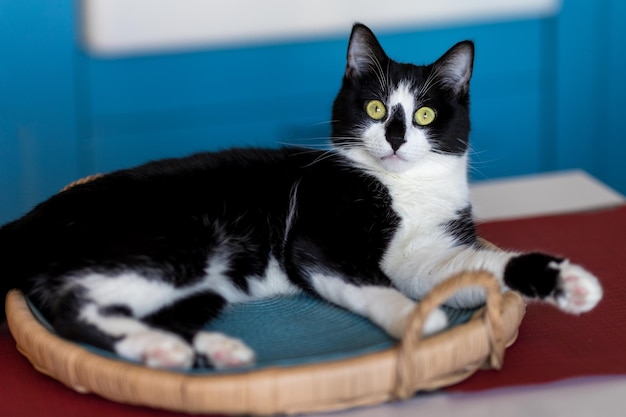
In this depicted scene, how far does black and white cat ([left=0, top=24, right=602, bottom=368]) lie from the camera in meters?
1.31

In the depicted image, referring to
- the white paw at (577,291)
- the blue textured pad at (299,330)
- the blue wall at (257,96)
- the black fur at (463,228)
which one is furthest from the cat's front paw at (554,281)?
the blue wall at (257,96)

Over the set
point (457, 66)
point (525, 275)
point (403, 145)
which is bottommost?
point (525, 275)

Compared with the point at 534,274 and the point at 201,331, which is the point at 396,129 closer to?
the point at 534,274

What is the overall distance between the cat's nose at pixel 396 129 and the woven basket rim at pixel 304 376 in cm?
42

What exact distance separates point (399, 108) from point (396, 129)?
5 cm

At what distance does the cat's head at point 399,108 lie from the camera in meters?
1.61

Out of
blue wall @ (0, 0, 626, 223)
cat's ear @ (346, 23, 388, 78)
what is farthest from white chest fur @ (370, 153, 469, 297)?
blue wall @ (0, 0, 626, 223)

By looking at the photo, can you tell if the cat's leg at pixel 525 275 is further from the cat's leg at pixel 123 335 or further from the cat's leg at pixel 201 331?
the cat's leg at pixel 123 335

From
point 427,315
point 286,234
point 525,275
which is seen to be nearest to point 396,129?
point 286,234

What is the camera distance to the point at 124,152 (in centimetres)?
271

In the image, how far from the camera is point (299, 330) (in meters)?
1.43

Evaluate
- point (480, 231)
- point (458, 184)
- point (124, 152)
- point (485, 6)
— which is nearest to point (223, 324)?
point (458, 184)

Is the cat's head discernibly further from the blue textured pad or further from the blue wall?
the blue wall

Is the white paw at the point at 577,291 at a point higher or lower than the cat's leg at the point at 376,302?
higher
